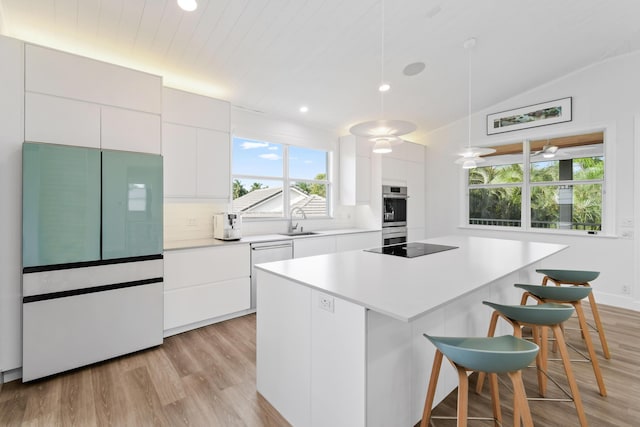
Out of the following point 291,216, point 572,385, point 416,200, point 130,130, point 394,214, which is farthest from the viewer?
point 416,200

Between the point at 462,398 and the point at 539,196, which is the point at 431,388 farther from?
the point at 539,196

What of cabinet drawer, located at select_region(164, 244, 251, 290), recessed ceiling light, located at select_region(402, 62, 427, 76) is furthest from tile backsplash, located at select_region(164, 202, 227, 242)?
recessed ceiling light, located at select_region(402, 62, 427, 76)

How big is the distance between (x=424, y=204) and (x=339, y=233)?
7.76ft

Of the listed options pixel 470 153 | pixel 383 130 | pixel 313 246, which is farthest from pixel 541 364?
pixel 313 246

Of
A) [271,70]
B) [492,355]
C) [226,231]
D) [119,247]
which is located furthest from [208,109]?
[492,355]

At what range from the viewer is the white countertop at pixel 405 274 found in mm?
1261

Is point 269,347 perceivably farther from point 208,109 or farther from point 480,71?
point 480,71

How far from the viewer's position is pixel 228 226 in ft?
11.3

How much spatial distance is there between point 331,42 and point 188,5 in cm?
129

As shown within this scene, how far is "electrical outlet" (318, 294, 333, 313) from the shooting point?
143 centimetres

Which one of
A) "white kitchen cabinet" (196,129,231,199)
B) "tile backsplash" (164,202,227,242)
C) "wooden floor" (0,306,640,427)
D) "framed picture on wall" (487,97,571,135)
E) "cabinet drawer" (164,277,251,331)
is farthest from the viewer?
"framed picture on wall" (487,97,571,135)

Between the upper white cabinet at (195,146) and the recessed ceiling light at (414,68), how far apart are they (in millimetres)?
2221

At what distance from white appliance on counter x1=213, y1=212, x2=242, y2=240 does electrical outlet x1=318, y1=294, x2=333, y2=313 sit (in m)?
2.20

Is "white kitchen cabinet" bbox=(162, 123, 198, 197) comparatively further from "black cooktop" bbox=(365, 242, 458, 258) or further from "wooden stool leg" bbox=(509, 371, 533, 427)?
"wooden stool leg" bbox=(509, 371, 533, 427)
